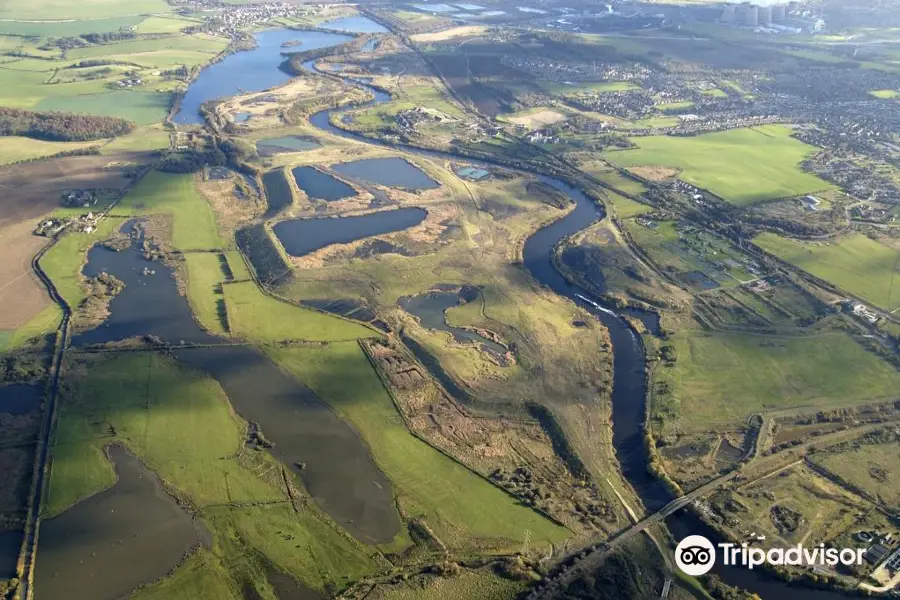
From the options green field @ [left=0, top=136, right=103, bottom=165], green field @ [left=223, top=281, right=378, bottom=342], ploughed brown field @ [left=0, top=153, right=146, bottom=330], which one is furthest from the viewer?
green field @ [left=0, top=136, right=103, bottom=165]

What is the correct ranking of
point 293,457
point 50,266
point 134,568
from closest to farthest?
point 134,568, point 293,457, point 50,266

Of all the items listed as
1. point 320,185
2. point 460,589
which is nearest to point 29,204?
point 320,185

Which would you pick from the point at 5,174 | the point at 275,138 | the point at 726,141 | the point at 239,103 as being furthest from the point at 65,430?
the point at 726,141

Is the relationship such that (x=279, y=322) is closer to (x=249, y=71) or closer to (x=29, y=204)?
(x=29, y=204)

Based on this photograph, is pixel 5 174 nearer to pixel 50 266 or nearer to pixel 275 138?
pixel 50 266

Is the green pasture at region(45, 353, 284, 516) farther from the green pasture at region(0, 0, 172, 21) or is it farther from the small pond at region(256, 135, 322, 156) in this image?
the green pasture at region(0, 0, 172, 21)

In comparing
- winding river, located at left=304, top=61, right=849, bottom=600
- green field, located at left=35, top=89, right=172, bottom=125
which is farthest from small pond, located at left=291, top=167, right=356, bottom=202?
green field, located at left=35, top=89, right=172, bottom=125

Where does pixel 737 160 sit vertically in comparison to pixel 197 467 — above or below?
above
